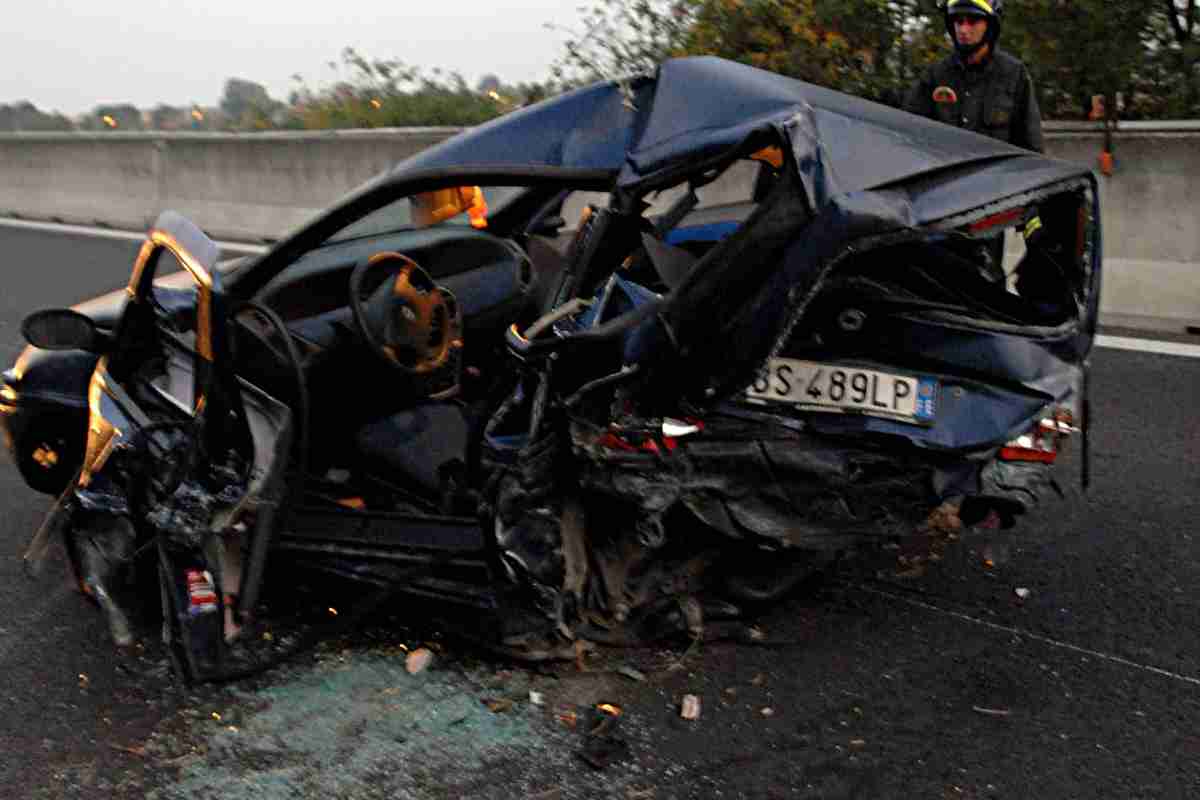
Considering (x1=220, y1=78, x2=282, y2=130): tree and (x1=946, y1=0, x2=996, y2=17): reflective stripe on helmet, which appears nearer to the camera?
(x1=946, y1=0, x2=996, y2=17): reflective stripe on helmet

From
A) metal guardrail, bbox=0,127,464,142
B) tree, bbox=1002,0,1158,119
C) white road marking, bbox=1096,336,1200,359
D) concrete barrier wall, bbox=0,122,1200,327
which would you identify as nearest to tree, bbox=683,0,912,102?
A: tree, bbox=1002,0,1158,119

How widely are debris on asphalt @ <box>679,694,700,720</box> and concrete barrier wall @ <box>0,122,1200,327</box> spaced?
16.9 feet

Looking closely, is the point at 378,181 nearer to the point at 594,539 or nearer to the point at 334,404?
the point at 334,404

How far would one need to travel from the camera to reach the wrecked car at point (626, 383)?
11.8ft

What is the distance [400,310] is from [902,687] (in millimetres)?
1935

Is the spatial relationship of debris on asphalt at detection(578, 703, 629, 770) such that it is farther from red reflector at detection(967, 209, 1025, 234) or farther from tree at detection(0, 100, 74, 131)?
tree at detection(0, 100, 74, 131)

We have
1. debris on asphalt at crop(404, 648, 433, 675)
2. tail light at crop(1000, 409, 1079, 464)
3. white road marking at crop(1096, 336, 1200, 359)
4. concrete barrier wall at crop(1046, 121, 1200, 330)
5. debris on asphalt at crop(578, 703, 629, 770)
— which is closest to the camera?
debris on asphalt at crop(578, 703, 629, 770)

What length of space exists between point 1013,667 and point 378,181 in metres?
2.46

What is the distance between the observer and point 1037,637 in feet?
13.4

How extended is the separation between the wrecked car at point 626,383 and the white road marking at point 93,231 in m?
7.75

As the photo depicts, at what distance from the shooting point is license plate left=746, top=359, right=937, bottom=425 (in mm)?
3682

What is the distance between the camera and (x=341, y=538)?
4145 mm

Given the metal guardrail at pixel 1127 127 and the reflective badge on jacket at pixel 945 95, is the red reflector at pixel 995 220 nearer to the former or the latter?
the reflective badge on jacket at pixel 945 95

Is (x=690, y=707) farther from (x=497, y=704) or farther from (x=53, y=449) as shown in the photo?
(x=53, y=449)
